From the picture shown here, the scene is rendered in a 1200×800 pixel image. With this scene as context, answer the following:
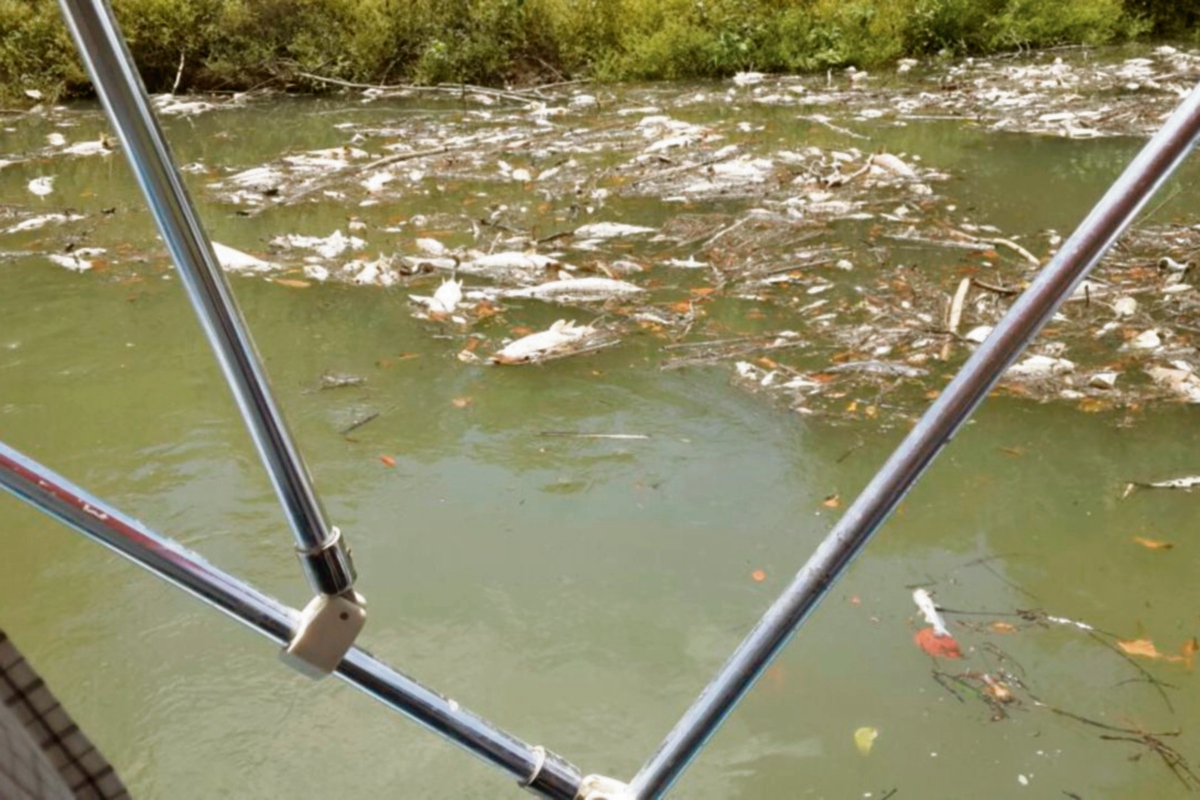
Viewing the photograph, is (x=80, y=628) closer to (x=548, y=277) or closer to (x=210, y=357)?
(x=210, y=357)

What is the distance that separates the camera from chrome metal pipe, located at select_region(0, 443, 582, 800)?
49 cm

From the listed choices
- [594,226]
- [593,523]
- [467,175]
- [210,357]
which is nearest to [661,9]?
[467,175]

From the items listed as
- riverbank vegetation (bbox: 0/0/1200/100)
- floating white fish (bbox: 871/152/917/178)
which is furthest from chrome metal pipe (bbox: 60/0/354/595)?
riverbank vegetation (bbox: 0/0/1200/100)

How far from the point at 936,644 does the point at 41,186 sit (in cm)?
493

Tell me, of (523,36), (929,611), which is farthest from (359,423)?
(523,36)

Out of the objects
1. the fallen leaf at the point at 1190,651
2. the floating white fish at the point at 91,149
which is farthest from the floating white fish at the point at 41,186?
the fallen leaf at the point at 1190,651

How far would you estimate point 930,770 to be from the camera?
60.5 inches

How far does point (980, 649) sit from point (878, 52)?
267 inches

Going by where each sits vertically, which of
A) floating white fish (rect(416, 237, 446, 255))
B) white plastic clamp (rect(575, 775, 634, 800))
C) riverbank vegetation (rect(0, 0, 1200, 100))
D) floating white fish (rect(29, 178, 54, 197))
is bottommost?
riverbank vegetation (rect(0, 0, 1200, 100))

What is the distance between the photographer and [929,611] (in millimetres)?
1838

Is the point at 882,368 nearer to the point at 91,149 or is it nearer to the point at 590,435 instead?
the point at 590,435

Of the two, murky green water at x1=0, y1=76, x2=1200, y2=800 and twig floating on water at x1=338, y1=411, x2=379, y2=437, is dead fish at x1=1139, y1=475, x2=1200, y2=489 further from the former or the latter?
twig floating on water at x1=338, y1=411, x2=379, y2=437

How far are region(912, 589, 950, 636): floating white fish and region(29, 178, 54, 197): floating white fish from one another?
4.64m

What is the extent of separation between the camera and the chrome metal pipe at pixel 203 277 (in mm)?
413
